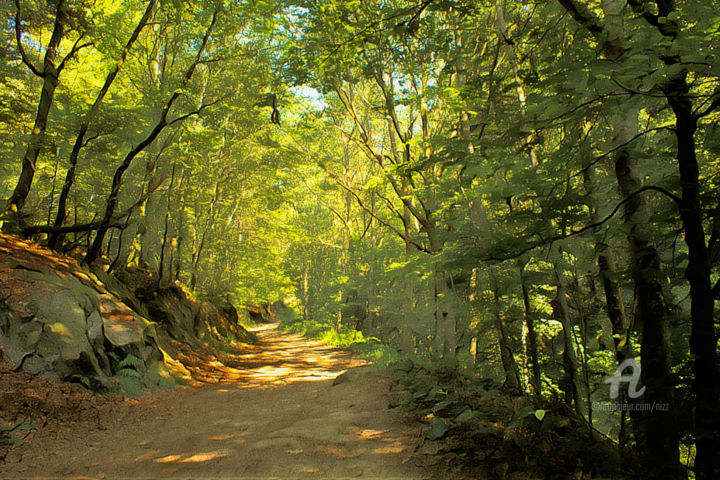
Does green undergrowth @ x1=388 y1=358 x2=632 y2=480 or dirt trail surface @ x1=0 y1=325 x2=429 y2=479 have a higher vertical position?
green undergrowth @ x1=388 y1=358 x2=632 y2=480

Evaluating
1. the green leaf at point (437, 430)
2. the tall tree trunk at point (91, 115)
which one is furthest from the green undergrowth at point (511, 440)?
the tall tree trunk at point (91, 115)

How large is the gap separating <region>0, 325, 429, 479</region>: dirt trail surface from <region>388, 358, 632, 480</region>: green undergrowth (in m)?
0.42

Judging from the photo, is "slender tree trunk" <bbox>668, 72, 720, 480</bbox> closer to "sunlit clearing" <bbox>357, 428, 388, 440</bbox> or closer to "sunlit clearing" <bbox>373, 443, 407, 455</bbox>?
"sunlit clearing" <bbox>373, 443, 407, 455</bbox>

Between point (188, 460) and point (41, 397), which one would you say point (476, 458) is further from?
point (41, 397)

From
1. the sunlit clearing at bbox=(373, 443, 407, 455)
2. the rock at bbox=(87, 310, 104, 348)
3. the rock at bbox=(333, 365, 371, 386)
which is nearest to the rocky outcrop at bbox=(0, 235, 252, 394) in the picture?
the rock at bbox=(87, 310, 104, 348)

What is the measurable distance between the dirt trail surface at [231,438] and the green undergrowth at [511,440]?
419 millimetres

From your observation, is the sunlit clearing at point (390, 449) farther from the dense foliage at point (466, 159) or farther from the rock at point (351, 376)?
the rock at point (351, 376)

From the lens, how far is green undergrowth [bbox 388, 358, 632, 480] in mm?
3010

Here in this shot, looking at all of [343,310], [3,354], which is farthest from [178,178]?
[343,310]

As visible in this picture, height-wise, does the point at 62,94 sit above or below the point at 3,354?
above

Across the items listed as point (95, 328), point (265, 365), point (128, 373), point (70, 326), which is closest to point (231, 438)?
point (128, 373)

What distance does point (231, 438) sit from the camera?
4.91m

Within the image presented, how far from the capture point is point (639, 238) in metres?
3.41

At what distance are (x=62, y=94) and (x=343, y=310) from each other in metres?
21.5
